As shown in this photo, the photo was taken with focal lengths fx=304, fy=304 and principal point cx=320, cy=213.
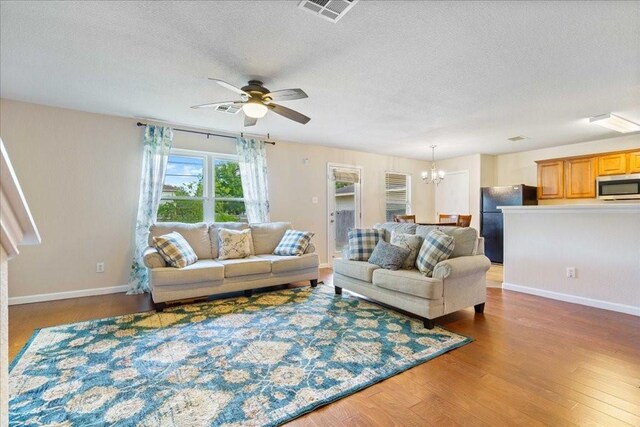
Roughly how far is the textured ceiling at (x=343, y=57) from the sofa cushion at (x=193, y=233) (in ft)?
4.99

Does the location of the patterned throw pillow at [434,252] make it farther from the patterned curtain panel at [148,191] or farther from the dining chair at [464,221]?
the patterned curtain panel at [148,191]

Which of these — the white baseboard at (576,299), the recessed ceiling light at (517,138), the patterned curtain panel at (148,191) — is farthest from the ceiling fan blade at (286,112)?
the recessed ceiling light at (517,138)

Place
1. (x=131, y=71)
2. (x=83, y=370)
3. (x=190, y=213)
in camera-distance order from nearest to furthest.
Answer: (x=83, y=370)
(x=131, y=71)
(x=190, y=213)

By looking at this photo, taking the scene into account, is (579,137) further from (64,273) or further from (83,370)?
(64,273)

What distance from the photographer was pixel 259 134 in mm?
5195

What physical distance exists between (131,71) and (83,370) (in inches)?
102

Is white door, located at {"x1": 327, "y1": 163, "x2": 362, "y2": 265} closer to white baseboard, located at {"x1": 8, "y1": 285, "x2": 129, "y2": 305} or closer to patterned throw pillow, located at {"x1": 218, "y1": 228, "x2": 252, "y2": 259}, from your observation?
patterned throw pillow, located at {"x1": 218, "y1": 228, "x2": 252, "y2": 259}

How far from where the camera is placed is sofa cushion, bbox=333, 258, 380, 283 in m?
3.49

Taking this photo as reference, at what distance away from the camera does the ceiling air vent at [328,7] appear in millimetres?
1947

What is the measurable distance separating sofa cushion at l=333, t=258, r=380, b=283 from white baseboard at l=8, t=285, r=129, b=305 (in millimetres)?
3016

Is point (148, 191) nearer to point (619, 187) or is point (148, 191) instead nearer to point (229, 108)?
point (229, 108)

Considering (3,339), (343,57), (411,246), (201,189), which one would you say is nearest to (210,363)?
(3,339)

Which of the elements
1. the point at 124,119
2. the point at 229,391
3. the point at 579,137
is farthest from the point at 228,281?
the point at 579,137

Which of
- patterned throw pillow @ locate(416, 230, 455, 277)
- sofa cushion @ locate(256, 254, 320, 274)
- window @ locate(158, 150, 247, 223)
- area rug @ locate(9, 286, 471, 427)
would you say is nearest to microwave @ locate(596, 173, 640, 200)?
patterned throw pillow @ locate(416, 230, 455, 277)
